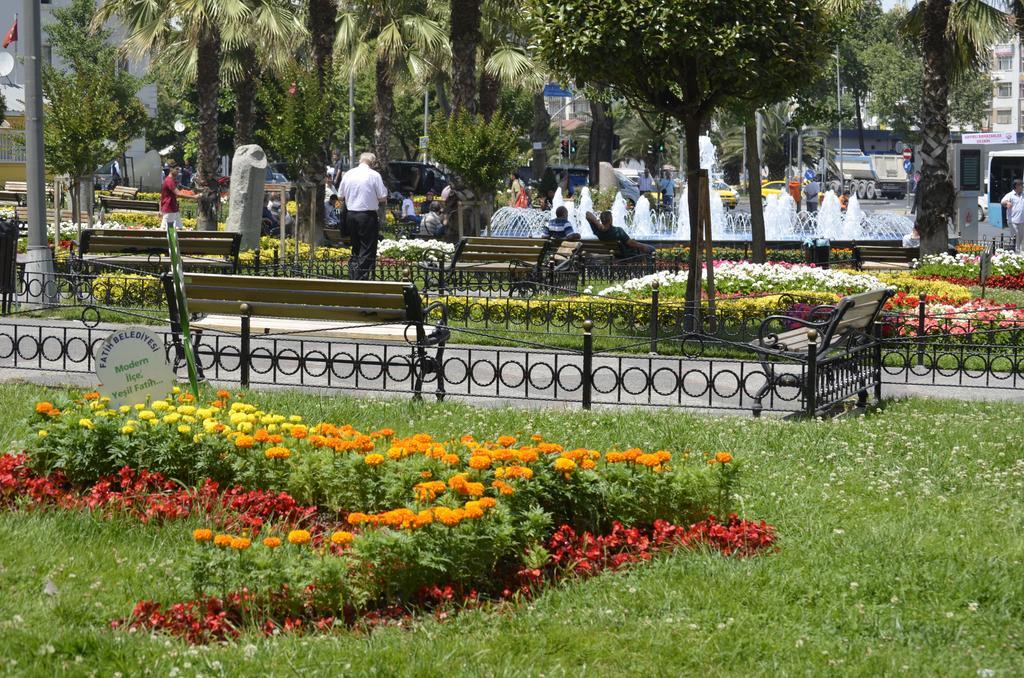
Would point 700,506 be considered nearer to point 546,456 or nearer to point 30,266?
point 546,456

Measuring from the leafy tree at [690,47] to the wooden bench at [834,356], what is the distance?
9.29ft

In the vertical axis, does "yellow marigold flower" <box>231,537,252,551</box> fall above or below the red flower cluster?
above

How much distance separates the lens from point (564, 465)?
5926 millimetres

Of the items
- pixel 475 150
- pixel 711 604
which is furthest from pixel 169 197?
pixel 711 604

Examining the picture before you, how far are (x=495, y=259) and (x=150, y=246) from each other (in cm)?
402

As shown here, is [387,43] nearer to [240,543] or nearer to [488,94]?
[488,94]

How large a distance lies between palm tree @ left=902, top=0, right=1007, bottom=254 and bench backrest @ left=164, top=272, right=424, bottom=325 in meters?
13.8

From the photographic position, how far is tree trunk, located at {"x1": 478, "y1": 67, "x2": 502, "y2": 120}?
32656mm

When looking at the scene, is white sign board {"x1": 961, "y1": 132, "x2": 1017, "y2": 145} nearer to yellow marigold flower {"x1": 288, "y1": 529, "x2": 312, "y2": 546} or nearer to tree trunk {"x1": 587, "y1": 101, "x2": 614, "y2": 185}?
tree trunk {"x1": 587, "y1": 101, "x2": 614, "y2": 185}

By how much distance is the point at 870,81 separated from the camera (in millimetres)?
88938

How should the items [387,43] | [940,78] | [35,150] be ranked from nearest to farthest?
[35,150] < [940,78] < [387,43]

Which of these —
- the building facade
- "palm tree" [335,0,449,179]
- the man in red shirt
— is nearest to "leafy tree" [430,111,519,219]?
the man in red shirt

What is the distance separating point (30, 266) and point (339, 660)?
423 inches

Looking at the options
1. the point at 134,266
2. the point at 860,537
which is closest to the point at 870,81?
the point at 134,266
